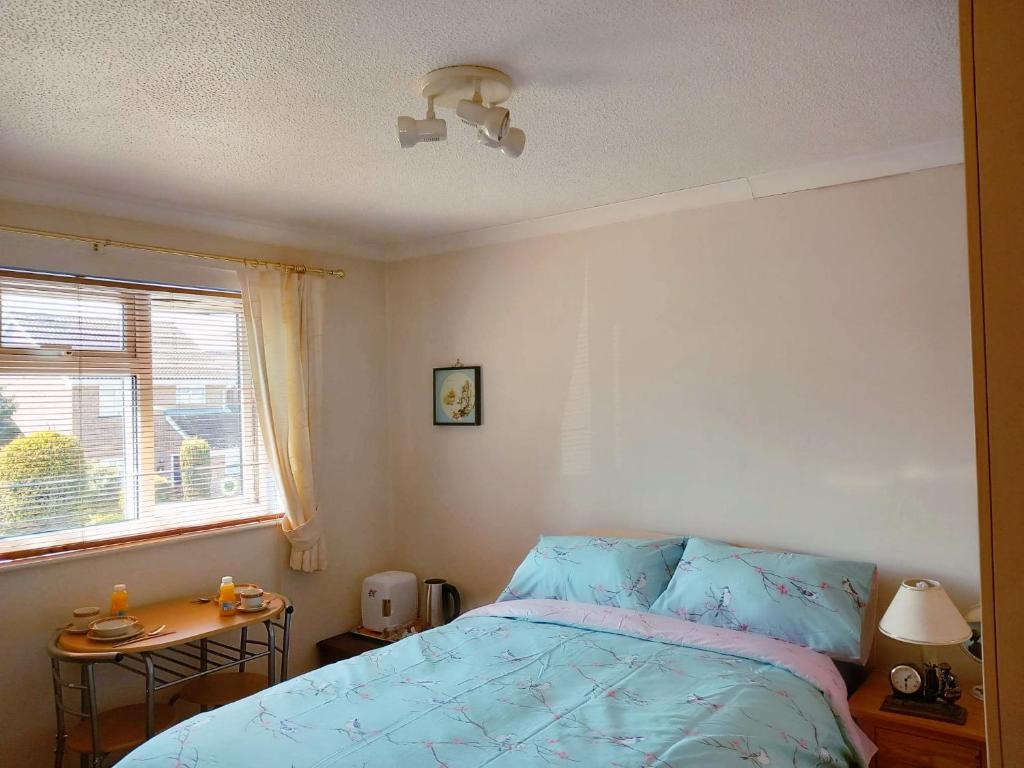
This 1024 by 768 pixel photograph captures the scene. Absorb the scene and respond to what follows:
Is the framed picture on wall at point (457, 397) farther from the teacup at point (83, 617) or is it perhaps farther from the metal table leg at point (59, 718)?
the metal table leg at point (59, 718)

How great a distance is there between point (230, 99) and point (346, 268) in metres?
1.98

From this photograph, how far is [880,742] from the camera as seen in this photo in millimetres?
2428

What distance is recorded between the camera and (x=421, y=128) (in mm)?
2135

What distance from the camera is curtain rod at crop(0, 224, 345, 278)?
296cm

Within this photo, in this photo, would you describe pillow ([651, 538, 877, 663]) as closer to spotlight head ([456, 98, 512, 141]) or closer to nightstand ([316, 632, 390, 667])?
nightstand ([316, 632, 390, 667])

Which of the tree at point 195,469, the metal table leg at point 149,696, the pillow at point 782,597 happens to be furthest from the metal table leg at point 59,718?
the pillow at point 782,597

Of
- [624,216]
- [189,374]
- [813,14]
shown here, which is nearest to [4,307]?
[189,374]

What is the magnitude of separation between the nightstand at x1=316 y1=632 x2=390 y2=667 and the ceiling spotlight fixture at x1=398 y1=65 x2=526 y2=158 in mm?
2658

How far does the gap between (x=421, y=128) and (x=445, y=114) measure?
27 centimetres

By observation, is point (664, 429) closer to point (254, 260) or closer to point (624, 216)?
point (624, 216)

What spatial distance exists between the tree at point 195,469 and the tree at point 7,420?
0.68 m

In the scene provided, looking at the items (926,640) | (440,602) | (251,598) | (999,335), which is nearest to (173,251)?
(251,598)

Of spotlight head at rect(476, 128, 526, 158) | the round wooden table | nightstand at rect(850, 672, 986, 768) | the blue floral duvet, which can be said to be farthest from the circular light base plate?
nightstand at rect(850, 672, 986, 768)

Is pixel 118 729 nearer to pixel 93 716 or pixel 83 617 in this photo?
pixel 93 716
